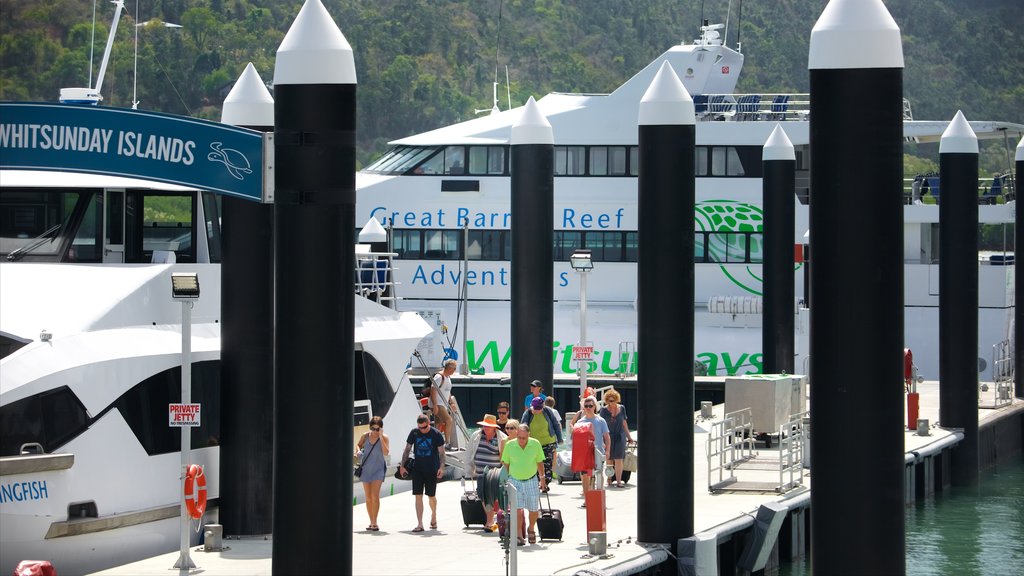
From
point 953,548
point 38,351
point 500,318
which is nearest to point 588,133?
point 500,318

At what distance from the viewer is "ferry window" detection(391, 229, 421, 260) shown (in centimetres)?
3397

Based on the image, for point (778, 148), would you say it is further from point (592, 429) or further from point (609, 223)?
point (592, 429)

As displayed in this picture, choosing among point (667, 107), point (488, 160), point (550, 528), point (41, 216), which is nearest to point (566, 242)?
point (488, 160)

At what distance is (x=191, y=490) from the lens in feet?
42.9

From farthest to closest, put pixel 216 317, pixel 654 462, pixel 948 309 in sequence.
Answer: pixel 948 309, pixel 216 317, pixel 654 462

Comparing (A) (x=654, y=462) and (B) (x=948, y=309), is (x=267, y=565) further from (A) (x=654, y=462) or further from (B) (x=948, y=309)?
(B) (x=948, y=309)

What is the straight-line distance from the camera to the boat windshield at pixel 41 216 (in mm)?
15023

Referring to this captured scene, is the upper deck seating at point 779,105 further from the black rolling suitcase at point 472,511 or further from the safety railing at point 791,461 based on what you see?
the black rolling suitcase at point 472,511

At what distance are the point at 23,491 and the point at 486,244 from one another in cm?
2154

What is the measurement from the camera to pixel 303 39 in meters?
10.7

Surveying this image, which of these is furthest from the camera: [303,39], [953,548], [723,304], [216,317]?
[723,304]

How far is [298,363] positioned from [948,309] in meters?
15.1

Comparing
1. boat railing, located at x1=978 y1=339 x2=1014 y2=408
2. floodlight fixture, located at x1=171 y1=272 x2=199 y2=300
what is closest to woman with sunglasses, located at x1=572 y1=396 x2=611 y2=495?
floodlight fixture, located at x1=171 y1=272 x2=199 y2=300

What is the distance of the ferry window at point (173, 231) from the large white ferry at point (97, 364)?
0.01 meters
